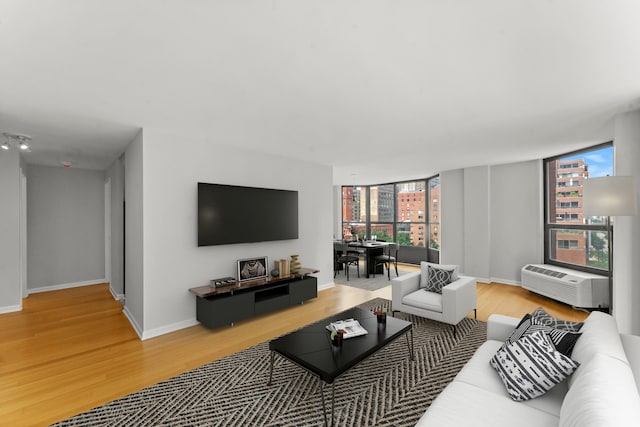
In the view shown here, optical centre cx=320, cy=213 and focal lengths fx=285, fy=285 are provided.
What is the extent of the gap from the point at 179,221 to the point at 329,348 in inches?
101

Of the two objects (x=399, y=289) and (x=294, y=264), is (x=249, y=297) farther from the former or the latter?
(x=399, y=289)

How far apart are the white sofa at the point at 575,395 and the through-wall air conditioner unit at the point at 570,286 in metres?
2.79

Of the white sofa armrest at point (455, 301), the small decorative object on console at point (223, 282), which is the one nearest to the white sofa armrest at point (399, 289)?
the white sofa armrest at point (455, 301)

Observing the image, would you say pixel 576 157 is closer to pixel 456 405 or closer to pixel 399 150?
pixel 399 150

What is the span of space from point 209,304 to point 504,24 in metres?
3.84

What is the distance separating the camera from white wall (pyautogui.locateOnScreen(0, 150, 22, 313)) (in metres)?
4.20

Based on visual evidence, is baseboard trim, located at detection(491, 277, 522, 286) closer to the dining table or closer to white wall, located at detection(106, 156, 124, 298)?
the dining table

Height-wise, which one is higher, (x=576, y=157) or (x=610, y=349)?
(x=576, y=157)

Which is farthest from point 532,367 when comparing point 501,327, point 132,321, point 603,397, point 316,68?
point 132,321

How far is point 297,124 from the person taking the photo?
3.30m

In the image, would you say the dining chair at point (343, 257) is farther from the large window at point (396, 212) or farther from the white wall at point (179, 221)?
the white wall at point (179, 221)

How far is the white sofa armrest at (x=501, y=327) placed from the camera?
93.2 inches

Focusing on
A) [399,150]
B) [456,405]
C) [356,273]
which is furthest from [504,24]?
[356,273]

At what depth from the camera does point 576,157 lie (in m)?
4.88
